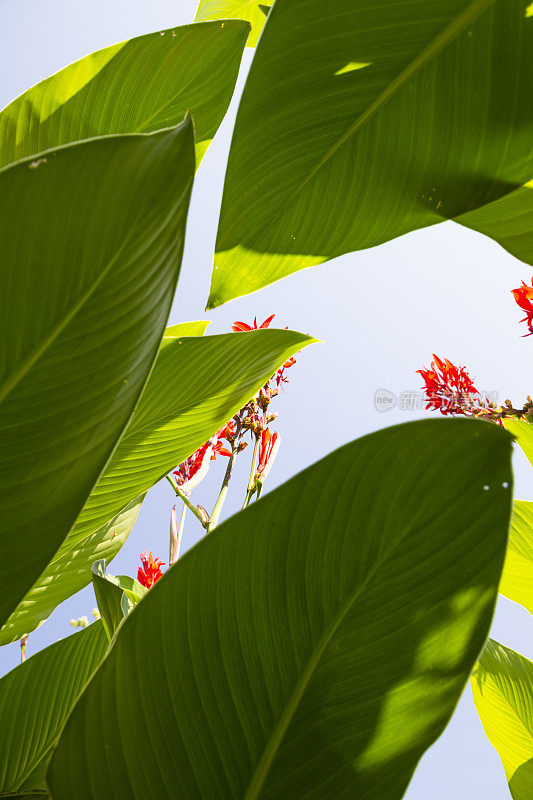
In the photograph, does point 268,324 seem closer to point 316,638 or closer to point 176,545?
point 176,545

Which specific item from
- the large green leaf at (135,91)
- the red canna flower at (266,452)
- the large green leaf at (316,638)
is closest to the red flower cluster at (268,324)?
the red canna flower at (266,452)

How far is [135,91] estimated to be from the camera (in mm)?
728

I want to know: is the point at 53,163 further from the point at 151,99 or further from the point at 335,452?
the point at 151,99

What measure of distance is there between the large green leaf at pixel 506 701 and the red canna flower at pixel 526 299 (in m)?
0.58

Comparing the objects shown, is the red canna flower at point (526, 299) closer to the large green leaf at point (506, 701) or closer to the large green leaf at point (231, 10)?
the large green leaf at point (506, 701)

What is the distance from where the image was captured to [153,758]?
Result: 1.24 ft

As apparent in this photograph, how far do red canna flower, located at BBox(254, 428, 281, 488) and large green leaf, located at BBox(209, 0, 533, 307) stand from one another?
55cm

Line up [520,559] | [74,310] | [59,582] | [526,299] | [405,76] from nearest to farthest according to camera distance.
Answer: [74,310] < [405,76] < [59,582] < [520,559] < [526,299]

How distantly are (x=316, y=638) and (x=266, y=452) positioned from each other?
0.72 metres

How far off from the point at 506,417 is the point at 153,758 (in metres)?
0.84

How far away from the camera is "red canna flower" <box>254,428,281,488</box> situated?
107 centimetres

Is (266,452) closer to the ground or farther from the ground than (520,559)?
farther from the ground

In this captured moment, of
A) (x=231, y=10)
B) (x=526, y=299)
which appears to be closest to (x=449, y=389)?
(x=526, y=299)

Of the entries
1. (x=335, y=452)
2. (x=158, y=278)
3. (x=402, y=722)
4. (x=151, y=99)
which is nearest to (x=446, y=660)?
(x=402, y=722)
